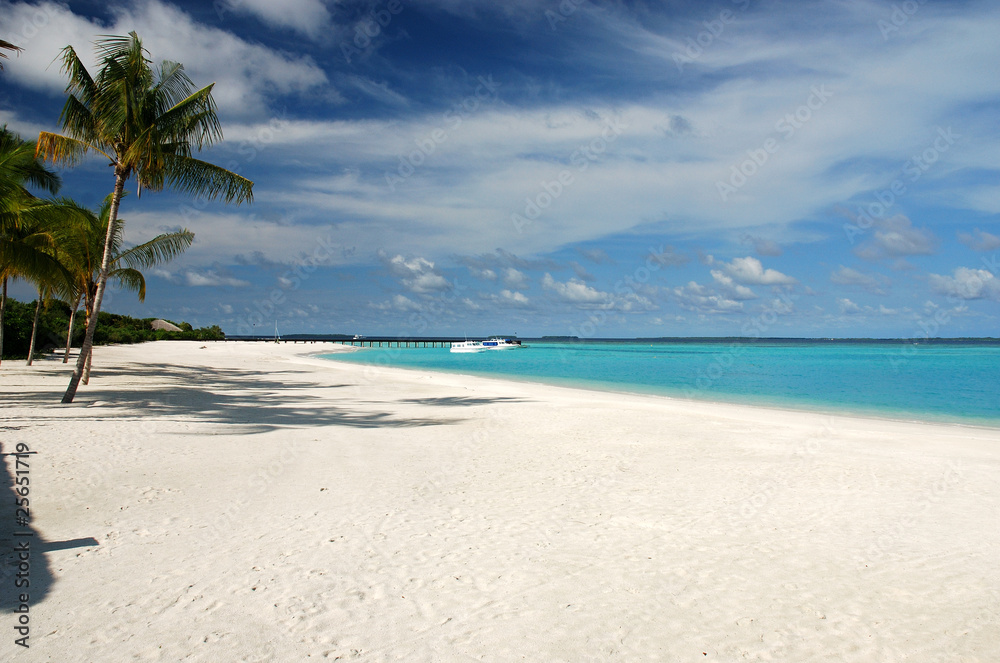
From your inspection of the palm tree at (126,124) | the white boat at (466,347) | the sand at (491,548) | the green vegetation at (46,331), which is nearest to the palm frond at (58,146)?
the palm tree at (126,124)

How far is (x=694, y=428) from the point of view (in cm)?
1334

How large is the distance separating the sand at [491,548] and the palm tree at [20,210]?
4457 mm

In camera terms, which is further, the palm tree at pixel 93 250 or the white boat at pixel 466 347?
the white boat at pixel 466 347

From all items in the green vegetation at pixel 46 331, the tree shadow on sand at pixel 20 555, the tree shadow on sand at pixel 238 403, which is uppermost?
the green vegetation at pixel 46 331

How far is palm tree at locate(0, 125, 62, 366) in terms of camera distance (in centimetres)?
1071

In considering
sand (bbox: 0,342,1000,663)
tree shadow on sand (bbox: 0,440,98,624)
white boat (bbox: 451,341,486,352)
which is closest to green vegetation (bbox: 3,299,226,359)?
sand (bbox: 0,342,1000,663)

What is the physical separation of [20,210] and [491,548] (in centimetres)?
1409

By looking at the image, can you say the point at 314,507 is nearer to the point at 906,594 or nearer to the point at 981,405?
the point at 906,594

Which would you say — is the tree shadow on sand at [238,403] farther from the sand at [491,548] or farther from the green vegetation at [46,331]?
the green vegetation at [46,331]

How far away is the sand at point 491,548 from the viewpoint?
148 inches

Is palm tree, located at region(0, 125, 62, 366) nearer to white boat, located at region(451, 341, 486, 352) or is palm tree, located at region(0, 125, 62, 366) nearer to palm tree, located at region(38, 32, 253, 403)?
Result: palm tree, located at region(38, 32, 253, 403)

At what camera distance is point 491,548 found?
5.35m

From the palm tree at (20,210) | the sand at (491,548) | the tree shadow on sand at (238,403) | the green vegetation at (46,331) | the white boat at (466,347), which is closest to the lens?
the sand at (491,548)

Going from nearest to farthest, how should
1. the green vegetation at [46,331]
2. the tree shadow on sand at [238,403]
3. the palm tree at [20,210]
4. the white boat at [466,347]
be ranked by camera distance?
the palm tree at [20,210] < the tree shadow on sand at [238,403] < the green vegetation at [46,331] < the white boat at [466,347]
